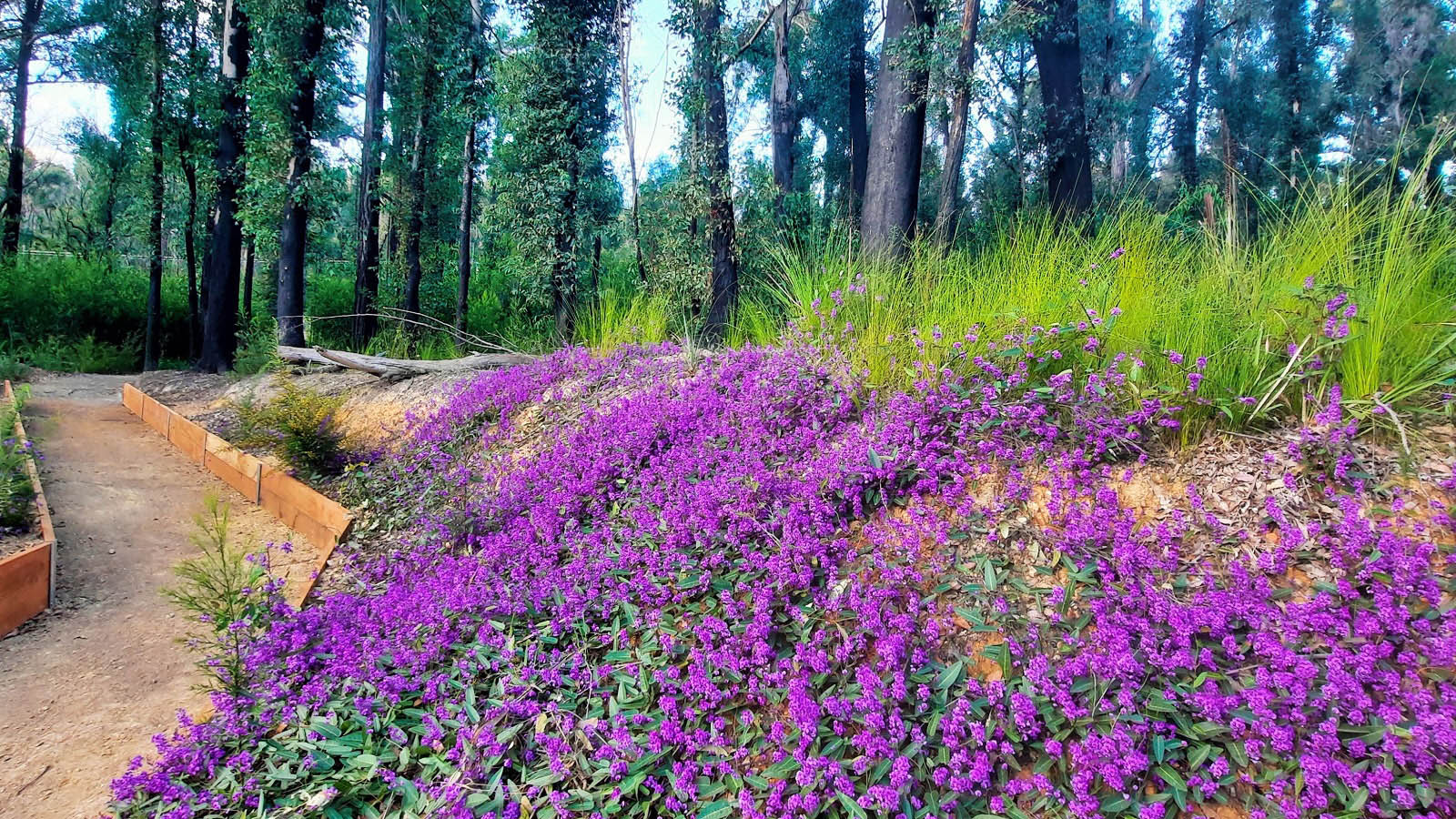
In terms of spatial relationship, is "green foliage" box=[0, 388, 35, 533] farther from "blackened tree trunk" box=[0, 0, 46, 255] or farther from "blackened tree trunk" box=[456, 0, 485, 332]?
"blackened tree trunk" box=[0, 0, 46, 255]

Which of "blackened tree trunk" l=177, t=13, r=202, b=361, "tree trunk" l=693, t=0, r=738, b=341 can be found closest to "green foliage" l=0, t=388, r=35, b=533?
"tree trunk" l=693, t=0, r=738, b=341

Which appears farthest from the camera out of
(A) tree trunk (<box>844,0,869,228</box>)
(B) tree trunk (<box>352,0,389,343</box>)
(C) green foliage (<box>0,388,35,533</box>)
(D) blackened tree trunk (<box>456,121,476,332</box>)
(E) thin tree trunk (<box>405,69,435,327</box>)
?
(A) tree trunk (<box>844,0,869,228</box>)

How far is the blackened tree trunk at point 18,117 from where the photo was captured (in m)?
10.9

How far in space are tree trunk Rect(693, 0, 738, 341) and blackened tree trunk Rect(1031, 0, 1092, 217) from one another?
3729 mm

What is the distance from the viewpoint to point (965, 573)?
1.93m

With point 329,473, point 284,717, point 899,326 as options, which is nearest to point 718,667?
point 284,717

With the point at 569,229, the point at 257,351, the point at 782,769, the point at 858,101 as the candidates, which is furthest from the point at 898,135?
the point at 858,101

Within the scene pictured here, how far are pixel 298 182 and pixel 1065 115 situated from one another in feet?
28.5

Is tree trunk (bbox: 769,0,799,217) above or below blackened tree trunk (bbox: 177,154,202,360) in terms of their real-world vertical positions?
above

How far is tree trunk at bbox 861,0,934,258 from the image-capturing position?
5191 millimetres

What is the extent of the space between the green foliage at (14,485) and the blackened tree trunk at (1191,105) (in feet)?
53.9

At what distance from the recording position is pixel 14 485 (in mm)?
3523

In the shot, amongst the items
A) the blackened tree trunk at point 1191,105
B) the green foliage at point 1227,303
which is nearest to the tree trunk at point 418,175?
the green foliage at point 1227,303

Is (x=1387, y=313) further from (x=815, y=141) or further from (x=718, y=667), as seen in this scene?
(x=815, y=141)
